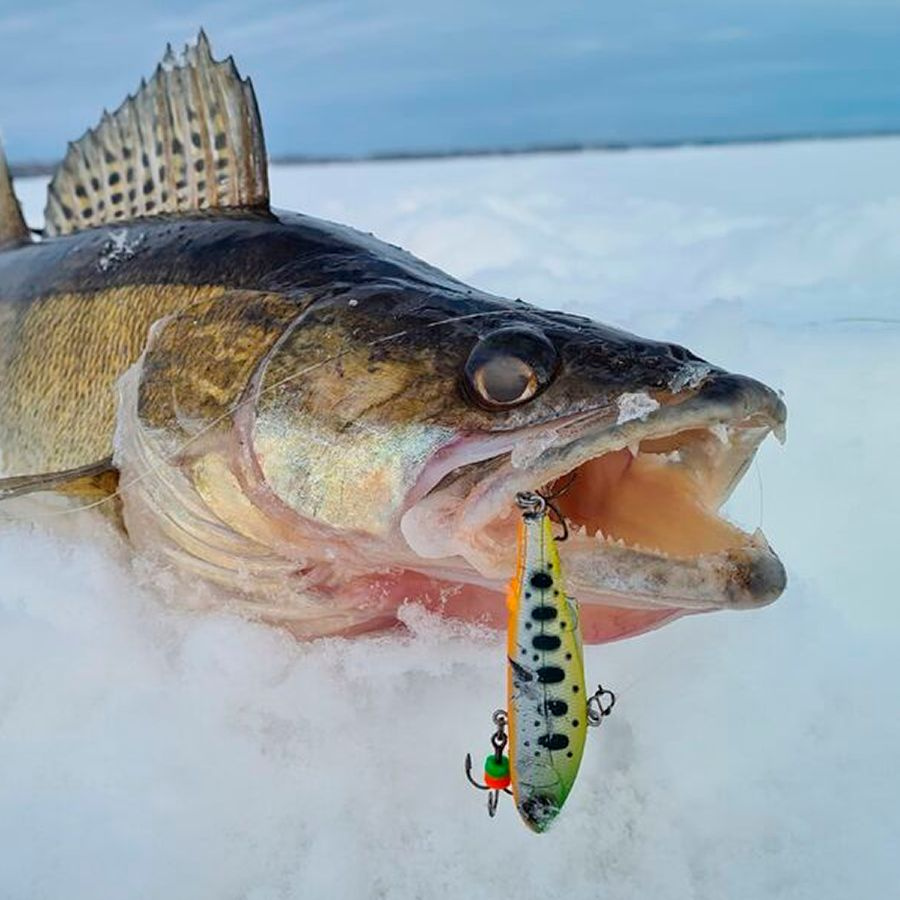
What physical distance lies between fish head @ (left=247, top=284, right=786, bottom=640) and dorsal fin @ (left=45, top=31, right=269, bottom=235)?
2.79 ft

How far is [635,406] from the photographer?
1.42m

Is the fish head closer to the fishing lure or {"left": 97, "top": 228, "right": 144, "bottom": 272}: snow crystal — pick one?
the fishing lure

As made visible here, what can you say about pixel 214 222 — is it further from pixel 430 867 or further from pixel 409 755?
pixel 430 867

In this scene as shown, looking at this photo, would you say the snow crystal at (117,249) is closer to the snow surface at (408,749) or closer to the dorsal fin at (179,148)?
the dorsal fin at (179,148)

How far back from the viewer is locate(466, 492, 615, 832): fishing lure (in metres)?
1.29

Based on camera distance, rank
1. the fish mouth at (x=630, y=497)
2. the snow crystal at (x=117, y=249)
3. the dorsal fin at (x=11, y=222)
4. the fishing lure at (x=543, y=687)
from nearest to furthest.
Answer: the fishing lure at (x=543, y=687) → the fish mouth at (x=630, y=497) → the snow crystal at (x=117, y=249) → the dorsal fin at (x=11, y=222)

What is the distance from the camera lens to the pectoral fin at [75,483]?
2033 millimetres

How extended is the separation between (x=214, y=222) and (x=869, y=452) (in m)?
1.75

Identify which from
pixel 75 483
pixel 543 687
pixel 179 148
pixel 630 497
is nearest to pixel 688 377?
pixel 630 497

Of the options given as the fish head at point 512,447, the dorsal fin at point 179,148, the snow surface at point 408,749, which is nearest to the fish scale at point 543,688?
the fish head at point 512,447

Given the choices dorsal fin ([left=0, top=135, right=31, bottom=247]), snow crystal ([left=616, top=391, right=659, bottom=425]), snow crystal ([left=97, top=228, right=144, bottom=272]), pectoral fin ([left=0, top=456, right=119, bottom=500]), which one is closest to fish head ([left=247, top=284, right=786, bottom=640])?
snow crystal ([left=616, top=391, right=659, bottom=425])

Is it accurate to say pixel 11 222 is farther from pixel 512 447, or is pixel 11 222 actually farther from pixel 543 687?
pixel 543 687

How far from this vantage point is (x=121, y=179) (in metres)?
2.70

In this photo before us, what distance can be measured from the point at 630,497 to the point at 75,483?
1.07m
